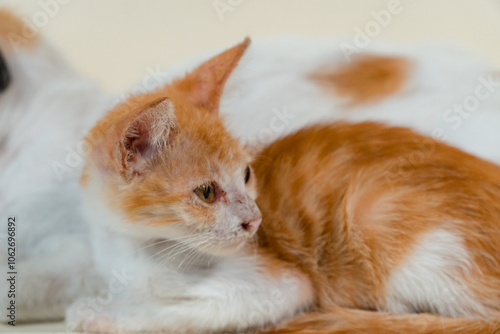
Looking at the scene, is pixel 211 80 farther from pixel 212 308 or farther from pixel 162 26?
pixel 212 308

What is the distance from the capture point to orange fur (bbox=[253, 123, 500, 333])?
122 cm

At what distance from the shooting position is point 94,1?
60.0 inches

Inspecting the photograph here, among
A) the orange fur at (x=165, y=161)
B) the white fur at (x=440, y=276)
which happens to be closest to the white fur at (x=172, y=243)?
the white fur at (x=440, y=276)

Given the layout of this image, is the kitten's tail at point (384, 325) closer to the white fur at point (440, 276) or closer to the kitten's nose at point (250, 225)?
the white fur at point (440, 276)

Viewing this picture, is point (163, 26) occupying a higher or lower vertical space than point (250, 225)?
higher

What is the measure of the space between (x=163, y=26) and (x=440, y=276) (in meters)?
1.04

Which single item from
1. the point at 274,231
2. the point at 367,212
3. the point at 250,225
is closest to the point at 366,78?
the point at 367,212

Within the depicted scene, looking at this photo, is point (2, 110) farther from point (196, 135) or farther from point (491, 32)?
point (491, 32)

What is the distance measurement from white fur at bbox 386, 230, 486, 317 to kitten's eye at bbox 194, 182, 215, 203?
0.50 metres

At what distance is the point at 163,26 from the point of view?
1528 mm

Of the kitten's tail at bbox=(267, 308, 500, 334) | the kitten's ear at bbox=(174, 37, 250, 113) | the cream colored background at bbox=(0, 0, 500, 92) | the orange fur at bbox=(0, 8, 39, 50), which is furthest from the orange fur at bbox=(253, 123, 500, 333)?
the orange fur at bbox=(0, 8, 39, 50)

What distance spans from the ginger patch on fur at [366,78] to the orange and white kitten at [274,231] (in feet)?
0.64

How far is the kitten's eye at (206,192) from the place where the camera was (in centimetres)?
112

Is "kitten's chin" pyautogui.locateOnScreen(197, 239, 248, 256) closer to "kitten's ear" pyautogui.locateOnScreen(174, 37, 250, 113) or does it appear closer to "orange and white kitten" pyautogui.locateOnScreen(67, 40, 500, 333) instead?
"orange and white kitten" pyautogui.locateOnScreen(67, 40, 500, 333)
